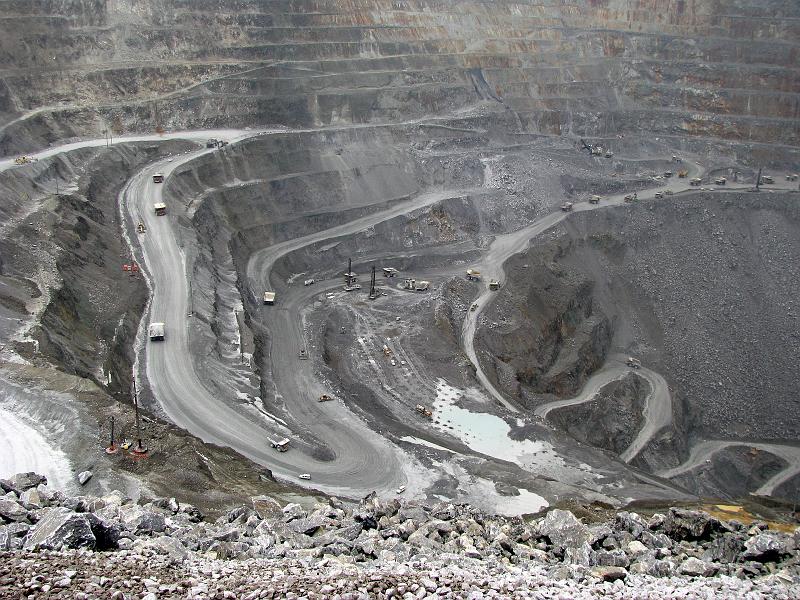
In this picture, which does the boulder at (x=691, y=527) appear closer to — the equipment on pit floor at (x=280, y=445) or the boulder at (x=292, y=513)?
the boulder at (x=292, y=513)

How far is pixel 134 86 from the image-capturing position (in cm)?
7225

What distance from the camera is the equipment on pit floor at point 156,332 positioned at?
143 feet

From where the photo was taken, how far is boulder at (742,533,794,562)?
20.4m

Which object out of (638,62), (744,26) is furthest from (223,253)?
(744,26)

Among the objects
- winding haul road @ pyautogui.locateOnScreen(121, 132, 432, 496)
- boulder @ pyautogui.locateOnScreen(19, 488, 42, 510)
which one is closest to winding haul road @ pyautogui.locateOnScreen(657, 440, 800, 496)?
winding haul road @ pyautogui.locateOnScreen(121, 132, 432, 496)

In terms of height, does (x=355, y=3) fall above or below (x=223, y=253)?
above

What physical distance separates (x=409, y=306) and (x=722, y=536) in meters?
38.3

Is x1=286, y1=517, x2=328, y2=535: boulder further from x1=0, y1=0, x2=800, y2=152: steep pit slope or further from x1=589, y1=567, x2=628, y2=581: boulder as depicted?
x1=0, y1=0, x2=800, y2=152: steep pit slope

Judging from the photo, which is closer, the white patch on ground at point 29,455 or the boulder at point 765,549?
the boulder at point 765,549

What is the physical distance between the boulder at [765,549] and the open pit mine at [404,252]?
5086mm

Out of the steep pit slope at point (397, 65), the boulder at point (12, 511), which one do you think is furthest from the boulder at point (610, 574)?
the steep pit slope at point (397, 65)

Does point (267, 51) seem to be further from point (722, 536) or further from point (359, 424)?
point (722, 536)

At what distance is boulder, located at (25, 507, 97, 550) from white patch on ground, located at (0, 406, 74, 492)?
880 cm

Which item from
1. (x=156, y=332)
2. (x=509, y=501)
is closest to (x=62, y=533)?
(x=509, y=501)
